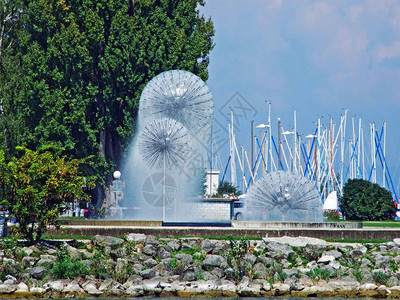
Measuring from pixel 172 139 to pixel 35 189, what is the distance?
969 cm

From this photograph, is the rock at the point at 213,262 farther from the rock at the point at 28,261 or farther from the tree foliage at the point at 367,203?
the tree foliage at the point at 367,203

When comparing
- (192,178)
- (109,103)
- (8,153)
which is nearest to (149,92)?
(192,178)

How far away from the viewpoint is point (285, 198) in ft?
109

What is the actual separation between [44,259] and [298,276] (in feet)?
27.6

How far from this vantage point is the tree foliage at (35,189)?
2452 cm

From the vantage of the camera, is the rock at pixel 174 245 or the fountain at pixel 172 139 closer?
the rock at pixel 174 245

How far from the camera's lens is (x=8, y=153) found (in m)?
43.4

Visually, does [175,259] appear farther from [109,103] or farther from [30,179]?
[109,103]

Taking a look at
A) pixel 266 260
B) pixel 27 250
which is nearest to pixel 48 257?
pixel 27 250

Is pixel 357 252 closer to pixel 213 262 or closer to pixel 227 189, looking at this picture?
pixel 213 262

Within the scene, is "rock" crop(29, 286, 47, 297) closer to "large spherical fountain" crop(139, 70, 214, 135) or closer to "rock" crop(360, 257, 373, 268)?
"rock" crop(360, 257, 373, 268)

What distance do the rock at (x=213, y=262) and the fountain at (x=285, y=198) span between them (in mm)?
9966

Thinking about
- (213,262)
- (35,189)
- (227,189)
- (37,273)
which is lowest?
(37,273)

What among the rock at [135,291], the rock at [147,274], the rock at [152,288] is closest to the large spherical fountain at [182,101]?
the rock at [147,274]
